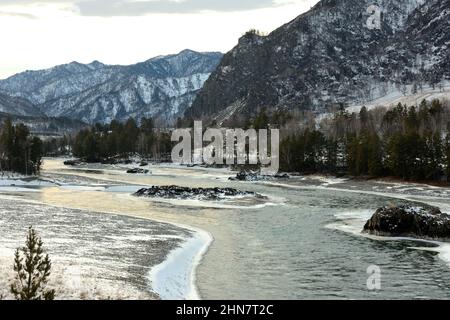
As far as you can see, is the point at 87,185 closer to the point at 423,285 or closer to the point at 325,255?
the point at 325,255

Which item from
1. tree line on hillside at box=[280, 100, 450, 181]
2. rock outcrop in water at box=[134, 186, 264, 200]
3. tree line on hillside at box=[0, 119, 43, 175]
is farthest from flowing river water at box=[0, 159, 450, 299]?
tree line on hillside at box=[0, 119, 43, 175]

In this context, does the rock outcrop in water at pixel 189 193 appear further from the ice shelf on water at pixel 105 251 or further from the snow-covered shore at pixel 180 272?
the snow-covered shore at pixel 180 272

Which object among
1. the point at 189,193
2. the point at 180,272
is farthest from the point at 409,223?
the point at 189,193

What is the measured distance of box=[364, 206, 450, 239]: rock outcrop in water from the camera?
4203cm

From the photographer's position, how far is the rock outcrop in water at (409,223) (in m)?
42.0

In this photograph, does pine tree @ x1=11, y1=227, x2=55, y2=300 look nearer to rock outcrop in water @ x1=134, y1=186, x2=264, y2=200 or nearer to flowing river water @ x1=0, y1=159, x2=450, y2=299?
flowing river water @ x1=0, y1=159, x2=450, y2=299

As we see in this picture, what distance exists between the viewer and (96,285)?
2281cm

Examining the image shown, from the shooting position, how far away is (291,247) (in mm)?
37062

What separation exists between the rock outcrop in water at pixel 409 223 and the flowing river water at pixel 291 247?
6.84 ft

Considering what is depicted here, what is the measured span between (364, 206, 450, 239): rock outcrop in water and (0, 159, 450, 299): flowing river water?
2.09 meters

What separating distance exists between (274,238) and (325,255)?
6.84 meters

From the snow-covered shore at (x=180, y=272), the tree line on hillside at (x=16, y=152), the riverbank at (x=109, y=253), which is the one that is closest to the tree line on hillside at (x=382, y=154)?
the tree line on hillside at (x=16, y=152)

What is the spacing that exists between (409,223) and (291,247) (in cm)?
1250

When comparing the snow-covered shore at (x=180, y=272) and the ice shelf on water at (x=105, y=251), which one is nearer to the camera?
the ice shelf on water at (x=105, y=251)
